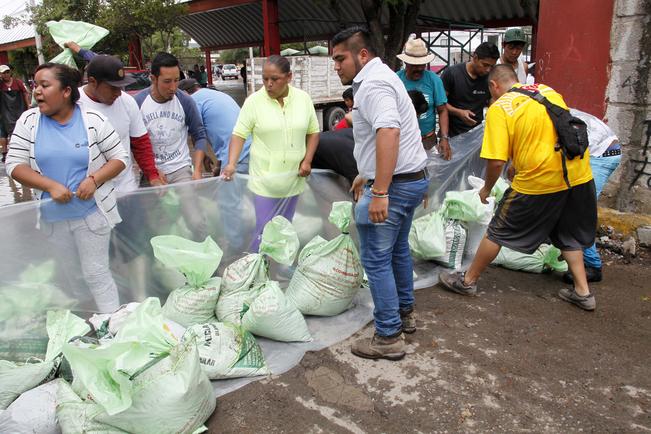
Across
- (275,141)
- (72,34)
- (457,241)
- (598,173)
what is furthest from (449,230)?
(72,34)

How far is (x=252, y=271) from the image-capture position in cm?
315

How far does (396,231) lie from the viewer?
2828 mm

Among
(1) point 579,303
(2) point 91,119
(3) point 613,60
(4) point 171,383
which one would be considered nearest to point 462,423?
(4) point 171,383

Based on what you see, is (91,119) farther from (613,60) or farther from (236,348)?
(613,60)

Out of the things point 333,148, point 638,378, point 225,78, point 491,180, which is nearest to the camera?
point 638,378

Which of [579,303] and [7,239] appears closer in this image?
[7,239]

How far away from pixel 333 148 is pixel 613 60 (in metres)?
2.58

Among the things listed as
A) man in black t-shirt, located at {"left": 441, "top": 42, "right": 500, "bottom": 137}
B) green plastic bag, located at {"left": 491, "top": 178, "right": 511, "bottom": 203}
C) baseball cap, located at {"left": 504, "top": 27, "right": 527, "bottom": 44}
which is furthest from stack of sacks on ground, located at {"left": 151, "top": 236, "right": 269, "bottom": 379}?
baseball cap, located at {"left": 504, "top": 27, "right": 527, "bottom": 44}

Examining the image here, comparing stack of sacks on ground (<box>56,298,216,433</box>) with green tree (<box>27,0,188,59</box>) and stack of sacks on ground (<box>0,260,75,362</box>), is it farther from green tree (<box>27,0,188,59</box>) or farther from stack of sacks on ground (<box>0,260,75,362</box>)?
green tree (<box>27,0,188,59</box>)

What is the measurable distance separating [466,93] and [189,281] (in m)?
3.15

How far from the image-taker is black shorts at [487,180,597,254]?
10.9 feet

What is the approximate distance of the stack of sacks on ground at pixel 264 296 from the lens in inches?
113

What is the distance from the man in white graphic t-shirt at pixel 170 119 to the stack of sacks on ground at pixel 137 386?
1.75m

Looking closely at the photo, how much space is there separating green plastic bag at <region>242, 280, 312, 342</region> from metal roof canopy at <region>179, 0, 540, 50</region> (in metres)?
9.44
